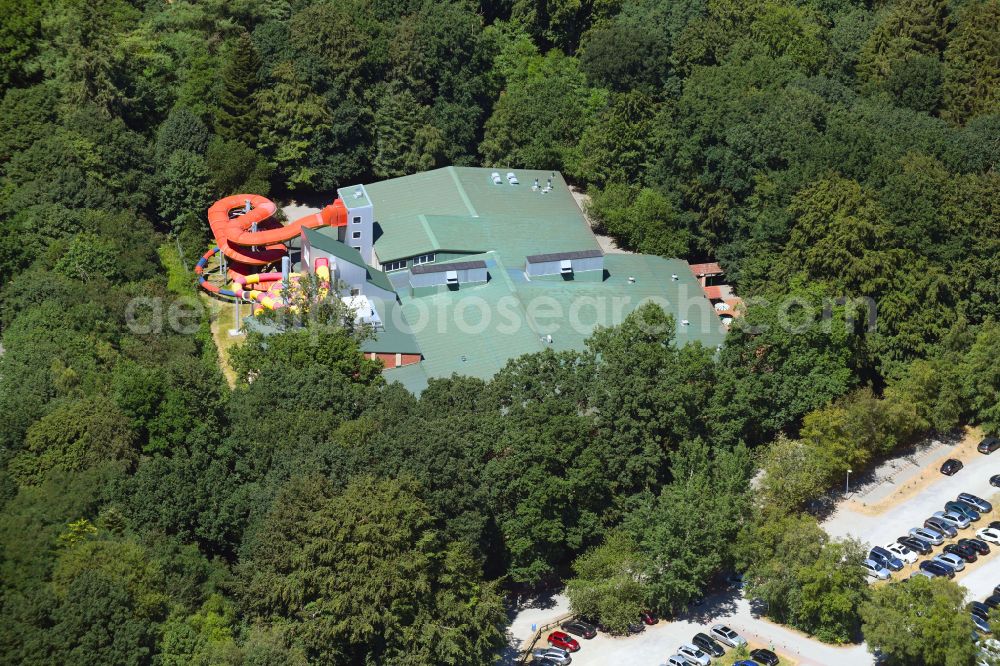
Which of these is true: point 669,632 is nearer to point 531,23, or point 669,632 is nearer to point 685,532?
point 685,532

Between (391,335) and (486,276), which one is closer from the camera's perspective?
(391,335)

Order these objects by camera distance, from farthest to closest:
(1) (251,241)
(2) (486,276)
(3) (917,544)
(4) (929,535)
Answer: (1) (251,241) → (2) (486,276) → (4) (929,535) → (3) (917,544)

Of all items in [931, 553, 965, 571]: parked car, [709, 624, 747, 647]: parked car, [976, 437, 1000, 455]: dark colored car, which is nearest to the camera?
[709, 624, 747, 647]: parked car

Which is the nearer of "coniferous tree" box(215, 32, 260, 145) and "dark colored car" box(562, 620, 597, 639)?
"dark colored car" box(562, 620, 597, 639)

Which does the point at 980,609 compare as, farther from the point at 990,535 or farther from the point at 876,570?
the point at 990,535

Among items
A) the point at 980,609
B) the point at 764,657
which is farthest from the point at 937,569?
the point at 764,657

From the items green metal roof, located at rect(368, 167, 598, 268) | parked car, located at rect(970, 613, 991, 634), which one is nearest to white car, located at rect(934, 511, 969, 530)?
parked car, located at rect(970, 613, 991, 634)

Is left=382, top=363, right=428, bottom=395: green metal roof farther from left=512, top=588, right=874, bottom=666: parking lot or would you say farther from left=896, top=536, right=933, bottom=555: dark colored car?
left=896, top=536, right=933, bottom=555: dark colored car
